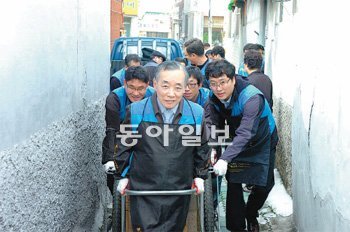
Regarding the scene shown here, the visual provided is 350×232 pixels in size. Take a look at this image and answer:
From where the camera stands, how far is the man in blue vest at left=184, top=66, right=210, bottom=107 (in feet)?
16.5

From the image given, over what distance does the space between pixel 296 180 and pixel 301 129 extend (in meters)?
0.65

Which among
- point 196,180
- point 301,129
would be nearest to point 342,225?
point 196,180

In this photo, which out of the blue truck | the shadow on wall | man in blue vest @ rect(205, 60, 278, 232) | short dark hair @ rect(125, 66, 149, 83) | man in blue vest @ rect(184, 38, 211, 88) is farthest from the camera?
the blue truck

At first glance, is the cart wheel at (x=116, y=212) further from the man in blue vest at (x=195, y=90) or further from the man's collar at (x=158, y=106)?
the man in blue vest at (x=195, y=90)

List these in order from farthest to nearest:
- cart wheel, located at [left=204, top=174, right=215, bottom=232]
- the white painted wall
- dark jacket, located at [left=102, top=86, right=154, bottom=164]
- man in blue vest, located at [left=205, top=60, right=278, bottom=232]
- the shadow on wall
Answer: the shadow on wall
dark jacket, located at [left=102, top=86, right=154, bottom=164]
man in blue vest, located at [left=205, top=60, right=278, bottom=232]
cart wheel, located at [left=204, top=174, right=215, bottom=232]
the white painted wall

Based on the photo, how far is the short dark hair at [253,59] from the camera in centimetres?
628

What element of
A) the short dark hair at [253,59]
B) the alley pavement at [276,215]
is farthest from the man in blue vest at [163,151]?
the short dark hair at [253,59]

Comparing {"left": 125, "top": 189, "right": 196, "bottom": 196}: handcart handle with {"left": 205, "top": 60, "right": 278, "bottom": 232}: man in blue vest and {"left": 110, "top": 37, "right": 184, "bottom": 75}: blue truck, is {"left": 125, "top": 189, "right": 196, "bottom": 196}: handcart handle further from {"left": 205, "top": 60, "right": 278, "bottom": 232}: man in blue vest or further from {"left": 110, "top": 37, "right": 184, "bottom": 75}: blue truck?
{"left": 110, "top": 37, "right": 184, "bottom": 75}: blue truck

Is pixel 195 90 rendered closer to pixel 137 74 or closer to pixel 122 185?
pixel 137 74

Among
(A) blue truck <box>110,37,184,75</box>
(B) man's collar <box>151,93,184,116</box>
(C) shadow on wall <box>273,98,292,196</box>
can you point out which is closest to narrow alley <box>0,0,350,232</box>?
(B) man's collar <box>151,93,184,116</box>

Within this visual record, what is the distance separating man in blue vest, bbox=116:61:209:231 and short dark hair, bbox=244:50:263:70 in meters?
2.85

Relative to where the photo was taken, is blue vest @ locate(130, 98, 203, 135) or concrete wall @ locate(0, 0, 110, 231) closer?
concrete wall @ locate(0, 0, 110, 231)

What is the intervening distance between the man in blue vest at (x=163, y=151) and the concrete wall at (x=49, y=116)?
639mm

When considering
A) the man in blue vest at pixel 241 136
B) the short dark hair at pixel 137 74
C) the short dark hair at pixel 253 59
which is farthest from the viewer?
the short dark hair at pixel 253 59
